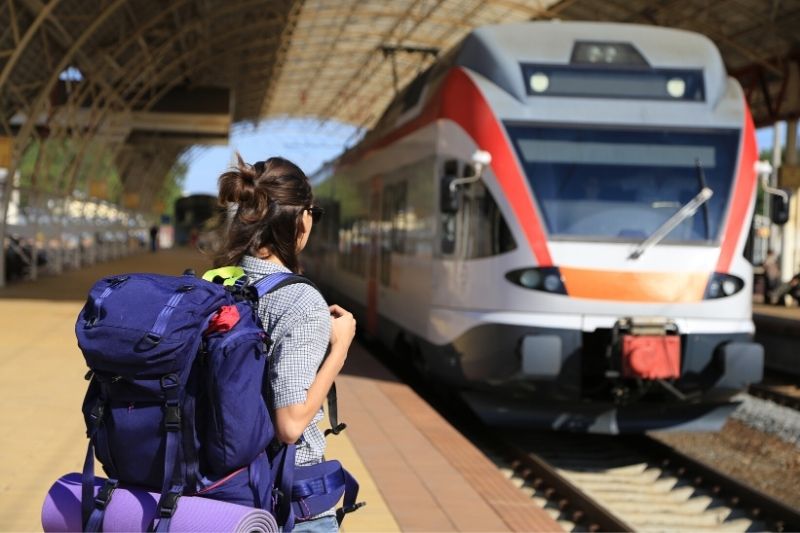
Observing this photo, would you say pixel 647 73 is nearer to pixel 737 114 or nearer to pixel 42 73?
pixel 737 114

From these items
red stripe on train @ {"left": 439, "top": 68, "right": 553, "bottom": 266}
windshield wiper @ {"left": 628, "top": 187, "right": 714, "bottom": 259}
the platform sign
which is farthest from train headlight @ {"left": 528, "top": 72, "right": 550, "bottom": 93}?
the platform sign

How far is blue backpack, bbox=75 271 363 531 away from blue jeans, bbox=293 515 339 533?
23cm

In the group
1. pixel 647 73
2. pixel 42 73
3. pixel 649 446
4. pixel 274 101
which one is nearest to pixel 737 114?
pixel 647 73

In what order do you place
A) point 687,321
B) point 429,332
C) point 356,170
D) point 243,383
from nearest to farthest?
point 243,383, point 687,321, point 429,332, point 356,170

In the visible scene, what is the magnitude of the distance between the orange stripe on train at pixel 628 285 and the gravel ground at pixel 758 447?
1598 millimetres

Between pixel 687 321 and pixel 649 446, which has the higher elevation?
pixel 687 321

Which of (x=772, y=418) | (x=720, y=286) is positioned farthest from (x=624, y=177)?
(x=772, y=418)

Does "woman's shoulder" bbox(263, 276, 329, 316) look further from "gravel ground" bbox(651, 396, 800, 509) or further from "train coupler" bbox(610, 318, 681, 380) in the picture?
"gravel ground" bbox(651, 396, 800, 509)

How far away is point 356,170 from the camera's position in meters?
15.9

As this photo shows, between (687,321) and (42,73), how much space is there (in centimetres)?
2332

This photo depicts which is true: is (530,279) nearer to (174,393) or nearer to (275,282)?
(275,282)

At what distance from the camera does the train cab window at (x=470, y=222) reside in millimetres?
8680

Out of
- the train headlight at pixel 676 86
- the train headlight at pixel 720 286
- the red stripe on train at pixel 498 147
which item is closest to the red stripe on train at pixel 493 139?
the red stripe on train at pixel 498 147

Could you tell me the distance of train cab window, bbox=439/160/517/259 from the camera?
8680mm
